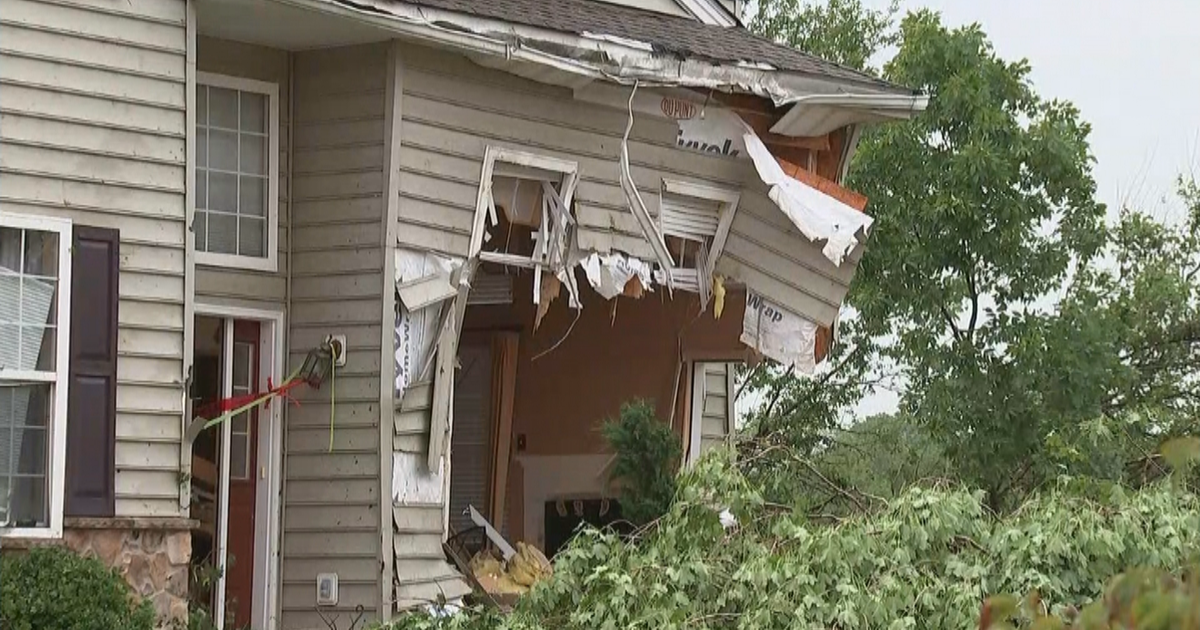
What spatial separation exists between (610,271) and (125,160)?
368 centimetres

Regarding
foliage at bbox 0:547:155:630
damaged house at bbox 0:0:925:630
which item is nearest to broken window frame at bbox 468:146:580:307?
damaged house at bbox 0:0:925:630

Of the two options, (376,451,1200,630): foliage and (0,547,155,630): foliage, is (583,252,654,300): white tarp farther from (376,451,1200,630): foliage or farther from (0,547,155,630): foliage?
(0,547,155,630): foliage

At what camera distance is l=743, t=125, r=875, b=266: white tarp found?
43.6 ft

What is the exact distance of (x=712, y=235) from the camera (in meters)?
13.6

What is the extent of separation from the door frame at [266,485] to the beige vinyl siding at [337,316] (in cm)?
7

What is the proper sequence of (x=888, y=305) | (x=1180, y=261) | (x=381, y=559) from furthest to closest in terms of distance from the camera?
(x=1180, y=261) → (x=888, y=305) → (x=381, y=559)

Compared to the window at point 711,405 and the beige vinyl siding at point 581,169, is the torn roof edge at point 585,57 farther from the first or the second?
the window at point 711,405

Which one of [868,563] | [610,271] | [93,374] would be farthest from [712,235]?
Answer: [93,374]

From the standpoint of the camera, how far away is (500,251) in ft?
44.4

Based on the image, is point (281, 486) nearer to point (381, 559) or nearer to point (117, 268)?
point (381, 559)

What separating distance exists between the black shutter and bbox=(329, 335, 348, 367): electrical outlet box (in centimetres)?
180

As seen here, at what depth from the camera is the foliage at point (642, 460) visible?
40.7 ft

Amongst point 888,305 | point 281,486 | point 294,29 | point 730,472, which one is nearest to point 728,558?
point 730,472

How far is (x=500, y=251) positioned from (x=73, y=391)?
419cm
